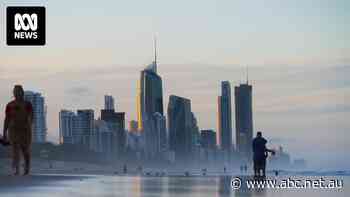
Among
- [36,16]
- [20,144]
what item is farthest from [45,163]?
[20,144]

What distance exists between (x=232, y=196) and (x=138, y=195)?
178cm

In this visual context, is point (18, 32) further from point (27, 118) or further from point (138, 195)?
point (138, 195)

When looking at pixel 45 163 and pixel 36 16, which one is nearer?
pixel 36 16

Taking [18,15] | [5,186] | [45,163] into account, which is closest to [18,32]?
[18,15]

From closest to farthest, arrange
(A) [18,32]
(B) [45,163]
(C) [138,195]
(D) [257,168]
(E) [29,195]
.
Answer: (E) [29,195] < (C) [138,195] < (D) [257,168] < (A) [18,32] < (B) [45,163]

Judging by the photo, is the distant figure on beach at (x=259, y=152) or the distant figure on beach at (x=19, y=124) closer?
the distant figure on beach at (x=19, y=124)

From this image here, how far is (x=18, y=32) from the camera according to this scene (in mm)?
31078

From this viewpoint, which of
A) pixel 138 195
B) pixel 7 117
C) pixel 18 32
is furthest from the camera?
pixel 18 32

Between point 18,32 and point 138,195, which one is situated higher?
point 18,32

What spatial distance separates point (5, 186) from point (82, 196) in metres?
2.95

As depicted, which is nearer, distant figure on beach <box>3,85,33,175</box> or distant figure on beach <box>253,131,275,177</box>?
distant figure on beach <box>3,85,33,175</box>

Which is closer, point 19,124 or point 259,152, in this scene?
point 19,124

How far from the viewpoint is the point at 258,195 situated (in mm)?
14258

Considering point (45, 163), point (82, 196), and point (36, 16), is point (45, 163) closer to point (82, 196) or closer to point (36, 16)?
point (36, 16)
